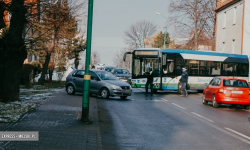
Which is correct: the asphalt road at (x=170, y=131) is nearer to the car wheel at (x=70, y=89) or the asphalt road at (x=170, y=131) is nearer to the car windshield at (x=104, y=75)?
the car windshield at (x=104, y=75)

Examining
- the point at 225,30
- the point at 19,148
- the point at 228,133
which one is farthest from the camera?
the point at 225,30

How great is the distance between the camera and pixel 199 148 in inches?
298

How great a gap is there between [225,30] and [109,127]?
36052 millimetres

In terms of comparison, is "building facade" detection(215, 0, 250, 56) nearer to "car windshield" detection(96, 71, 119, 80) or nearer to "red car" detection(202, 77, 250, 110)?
"car windshield" detection(96, 71, 119, 80)

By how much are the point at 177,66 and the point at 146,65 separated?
8.14 ft

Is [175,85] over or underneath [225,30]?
underneath

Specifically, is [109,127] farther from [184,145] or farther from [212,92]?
[212,92]

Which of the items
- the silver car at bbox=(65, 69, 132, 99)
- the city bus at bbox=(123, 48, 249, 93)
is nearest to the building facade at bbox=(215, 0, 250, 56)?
the city bus at bbox=(123, 48, 249, 93)

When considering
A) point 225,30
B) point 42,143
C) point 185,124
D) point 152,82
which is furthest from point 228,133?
point 225,30

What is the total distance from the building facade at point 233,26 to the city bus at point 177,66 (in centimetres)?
730

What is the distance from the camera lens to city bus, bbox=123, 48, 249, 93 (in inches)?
987

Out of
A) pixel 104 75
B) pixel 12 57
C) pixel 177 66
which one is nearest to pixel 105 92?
pixel 104 75

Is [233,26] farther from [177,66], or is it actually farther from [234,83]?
[234,83]

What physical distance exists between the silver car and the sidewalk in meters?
7.55
